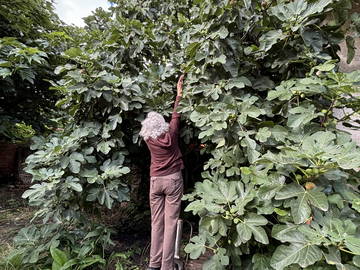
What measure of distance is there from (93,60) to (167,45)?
38.7 inches

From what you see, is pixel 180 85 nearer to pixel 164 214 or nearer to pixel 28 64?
pixel 164 214

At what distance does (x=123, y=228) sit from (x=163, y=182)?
125 cm

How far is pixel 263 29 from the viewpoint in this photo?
63.6 inches

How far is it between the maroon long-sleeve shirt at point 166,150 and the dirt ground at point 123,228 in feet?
3.33

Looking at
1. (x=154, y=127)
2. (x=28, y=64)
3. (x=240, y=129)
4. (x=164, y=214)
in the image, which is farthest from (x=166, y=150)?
(x=28, y=64)

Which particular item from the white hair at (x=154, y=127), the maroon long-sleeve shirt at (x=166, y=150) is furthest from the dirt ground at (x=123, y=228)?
the white hair at (x=154, y=127)

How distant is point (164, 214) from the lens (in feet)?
7.47

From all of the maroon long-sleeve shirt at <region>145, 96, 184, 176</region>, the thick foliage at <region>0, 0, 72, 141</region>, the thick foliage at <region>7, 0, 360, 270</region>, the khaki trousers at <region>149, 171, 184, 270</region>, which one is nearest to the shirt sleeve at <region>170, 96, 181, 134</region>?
the maroon long-sleeve shirt at <region>145, 96, 184, 176</region>

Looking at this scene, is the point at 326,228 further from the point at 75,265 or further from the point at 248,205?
the point at 75,265

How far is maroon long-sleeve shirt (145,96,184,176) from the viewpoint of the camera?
2170 mm

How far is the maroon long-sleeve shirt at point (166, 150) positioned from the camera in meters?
2.17

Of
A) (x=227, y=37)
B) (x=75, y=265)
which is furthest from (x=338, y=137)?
(x=75, y=265)

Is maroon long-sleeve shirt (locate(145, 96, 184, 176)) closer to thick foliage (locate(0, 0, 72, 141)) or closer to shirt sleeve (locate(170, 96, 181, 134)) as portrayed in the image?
shirt sleeve (locate(170, 96, 181, 134))

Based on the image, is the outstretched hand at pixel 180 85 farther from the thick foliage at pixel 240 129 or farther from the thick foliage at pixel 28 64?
the thick foliage at pixel 28 64
